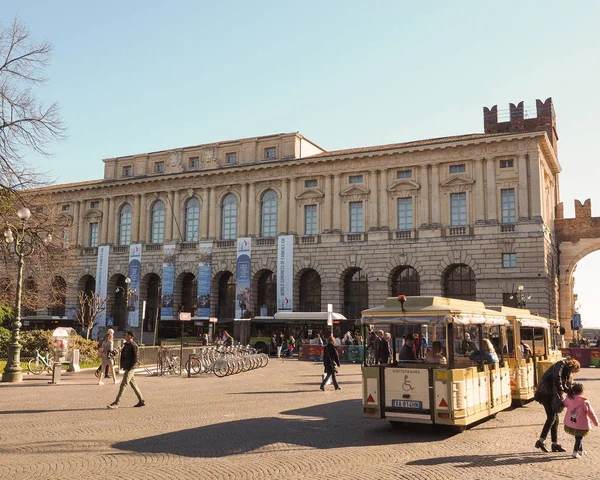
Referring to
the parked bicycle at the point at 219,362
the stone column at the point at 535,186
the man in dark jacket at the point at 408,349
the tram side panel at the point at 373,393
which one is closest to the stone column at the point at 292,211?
the stone column at the point at 535,186

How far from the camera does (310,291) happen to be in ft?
159

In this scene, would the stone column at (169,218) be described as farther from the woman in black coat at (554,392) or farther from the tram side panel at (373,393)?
the woman in black coat at (554,392)

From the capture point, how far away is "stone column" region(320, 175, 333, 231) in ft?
155

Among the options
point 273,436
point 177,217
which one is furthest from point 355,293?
point 273,436

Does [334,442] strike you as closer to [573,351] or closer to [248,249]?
[573,351]

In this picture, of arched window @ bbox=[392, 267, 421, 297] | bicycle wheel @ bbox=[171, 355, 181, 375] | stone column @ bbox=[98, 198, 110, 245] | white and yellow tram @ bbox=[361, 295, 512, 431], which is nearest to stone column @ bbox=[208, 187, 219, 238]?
stone column @ bbox=[98, 198, 110, 245]

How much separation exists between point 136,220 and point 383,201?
74.8ft

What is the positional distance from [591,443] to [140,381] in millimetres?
15124

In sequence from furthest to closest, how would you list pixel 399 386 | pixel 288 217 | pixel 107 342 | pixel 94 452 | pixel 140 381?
pixel 288 217 < pixel 140 381 < pixel 107 342 < pixel 399 386 < pixel 94 452

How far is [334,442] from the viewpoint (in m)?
10.3

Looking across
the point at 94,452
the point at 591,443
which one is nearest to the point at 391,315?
the point at 591,443

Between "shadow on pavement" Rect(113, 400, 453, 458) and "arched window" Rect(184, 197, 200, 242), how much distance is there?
40909mm

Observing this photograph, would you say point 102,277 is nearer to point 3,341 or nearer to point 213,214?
point 213,214

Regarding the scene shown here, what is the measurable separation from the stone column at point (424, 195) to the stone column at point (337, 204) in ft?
20.6
